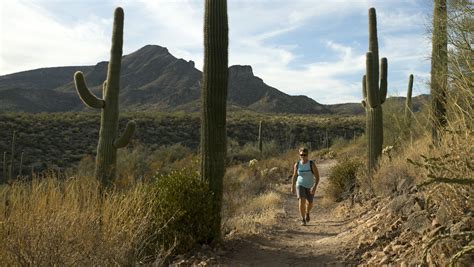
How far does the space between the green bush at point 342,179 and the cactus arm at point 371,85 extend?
184 centimetres

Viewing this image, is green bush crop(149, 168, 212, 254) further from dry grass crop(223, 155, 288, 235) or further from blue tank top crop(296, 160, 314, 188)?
blue tank top crop(296, 160, 314, 188)

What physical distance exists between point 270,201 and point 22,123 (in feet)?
71.3

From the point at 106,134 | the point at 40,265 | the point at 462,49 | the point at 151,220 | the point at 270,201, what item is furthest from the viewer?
the point at 270,201

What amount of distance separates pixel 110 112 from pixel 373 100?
23.4ft

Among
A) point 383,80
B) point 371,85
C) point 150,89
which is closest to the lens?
point 371,85

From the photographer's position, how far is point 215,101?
7020 millimetres

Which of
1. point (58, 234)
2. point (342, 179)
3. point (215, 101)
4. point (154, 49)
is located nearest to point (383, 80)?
point (342, 179)

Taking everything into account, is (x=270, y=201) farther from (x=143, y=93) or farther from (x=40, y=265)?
(x=143, y=93)

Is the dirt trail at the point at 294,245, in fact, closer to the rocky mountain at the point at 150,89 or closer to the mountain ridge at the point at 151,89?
the mountain ridge at the point at 151,89

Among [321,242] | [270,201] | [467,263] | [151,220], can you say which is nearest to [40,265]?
[151,220]

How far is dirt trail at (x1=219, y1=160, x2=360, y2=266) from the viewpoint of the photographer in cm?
624

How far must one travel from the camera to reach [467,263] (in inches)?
153

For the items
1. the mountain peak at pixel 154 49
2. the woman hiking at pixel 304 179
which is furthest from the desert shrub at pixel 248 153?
the mountain peak at pixel 154 49

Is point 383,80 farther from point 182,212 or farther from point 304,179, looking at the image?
point 182,212
